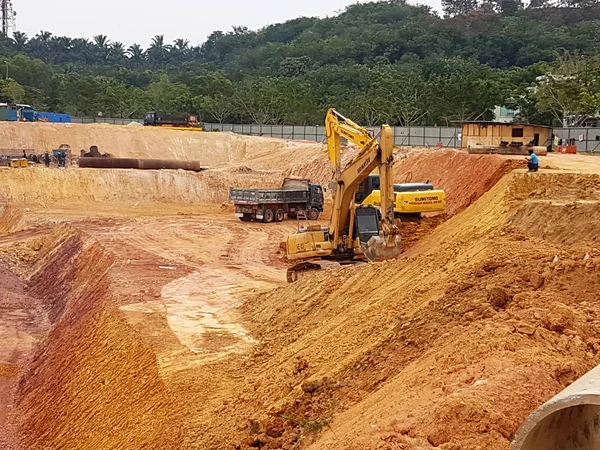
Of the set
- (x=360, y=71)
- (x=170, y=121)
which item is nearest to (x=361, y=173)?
(x=170, y=121)

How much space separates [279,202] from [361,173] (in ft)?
54.9

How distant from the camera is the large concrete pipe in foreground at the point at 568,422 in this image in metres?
5.23

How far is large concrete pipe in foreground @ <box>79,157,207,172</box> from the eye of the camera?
1797 inches

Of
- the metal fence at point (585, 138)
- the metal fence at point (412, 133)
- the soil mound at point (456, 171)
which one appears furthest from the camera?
the metal fence at point (412, 133)

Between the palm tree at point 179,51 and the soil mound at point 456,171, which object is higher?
the palm tree at point 179,51

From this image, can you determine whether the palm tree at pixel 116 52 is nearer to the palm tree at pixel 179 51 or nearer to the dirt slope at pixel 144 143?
the palm tree at pixel 179 51

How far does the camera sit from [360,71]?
92.4m

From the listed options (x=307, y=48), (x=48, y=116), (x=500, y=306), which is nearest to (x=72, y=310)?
(x=500, y=306)

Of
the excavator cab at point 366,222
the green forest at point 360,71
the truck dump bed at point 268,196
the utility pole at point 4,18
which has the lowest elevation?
the truck dump bed at point 268,196

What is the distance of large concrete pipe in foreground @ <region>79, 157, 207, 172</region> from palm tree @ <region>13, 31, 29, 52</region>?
389 ft

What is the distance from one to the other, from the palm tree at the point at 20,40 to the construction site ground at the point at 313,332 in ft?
450

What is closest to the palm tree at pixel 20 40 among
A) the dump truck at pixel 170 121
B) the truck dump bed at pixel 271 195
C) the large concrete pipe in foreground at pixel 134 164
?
the dump truck at pixel 170 121

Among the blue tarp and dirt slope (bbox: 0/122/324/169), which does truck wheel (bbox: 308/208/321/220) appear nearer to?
dirt slope (bbox: 0/122/324/169)

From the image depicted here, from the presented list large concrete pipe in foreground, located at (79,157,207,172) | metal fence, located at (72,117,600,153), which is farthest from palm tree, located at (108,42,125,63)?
large concrete pipe in foreground, located at (79,157,207,172)
